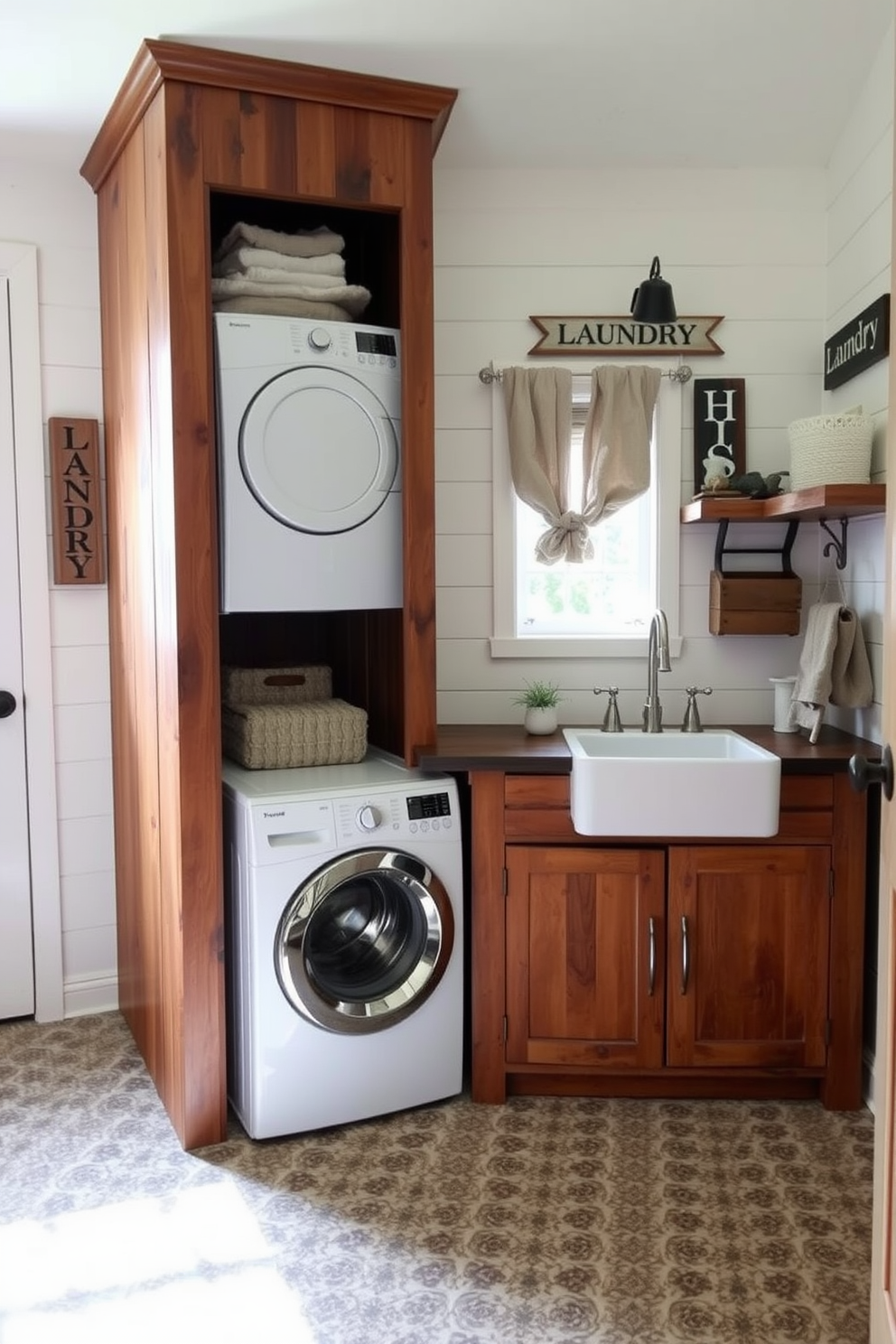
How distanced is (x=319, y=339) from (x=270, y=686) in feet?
3.20

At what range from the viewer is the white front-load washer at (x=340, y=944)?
2.73 metres

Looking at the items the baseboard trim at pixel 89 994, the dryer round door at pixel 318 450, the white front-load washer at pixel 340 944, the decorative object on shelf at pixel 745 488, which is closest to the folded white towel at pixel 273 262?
the dryer round door at pixel 318 450

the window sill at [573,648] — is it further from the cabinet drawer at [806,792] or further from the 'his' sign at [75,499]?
the 'his' sign at [75,499]

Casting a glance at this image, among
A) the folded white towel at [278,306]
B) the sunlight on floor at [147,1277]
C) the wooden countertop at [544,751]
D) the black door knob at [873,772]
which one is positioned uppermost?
the folded white towel at [278,306]

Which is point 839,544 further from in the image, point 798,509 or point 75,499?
point 75,499

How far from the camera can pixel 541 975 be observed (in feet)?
9.73

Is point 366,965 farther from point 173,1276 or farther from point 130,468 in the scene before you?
point 130,468

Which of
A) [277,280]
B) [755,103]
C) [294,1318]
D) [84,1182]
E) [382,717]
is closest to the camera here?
[294,1318]

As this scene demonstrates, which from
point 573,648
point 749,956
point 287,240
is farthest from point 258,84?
point 749,956

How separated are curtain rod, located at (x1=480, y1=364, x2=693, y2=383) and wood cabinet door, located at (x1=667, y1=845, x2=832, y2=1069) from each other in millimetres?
1414

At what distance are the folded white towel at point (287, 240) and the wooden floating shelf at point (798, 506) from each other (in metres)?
1.22

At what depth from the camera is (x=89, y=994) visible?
3564 millimetres

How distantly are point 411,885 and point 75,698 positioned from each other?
127cm

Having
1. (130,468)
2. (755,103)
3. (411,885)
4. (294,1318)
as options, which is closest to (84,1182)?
(294,1318)
